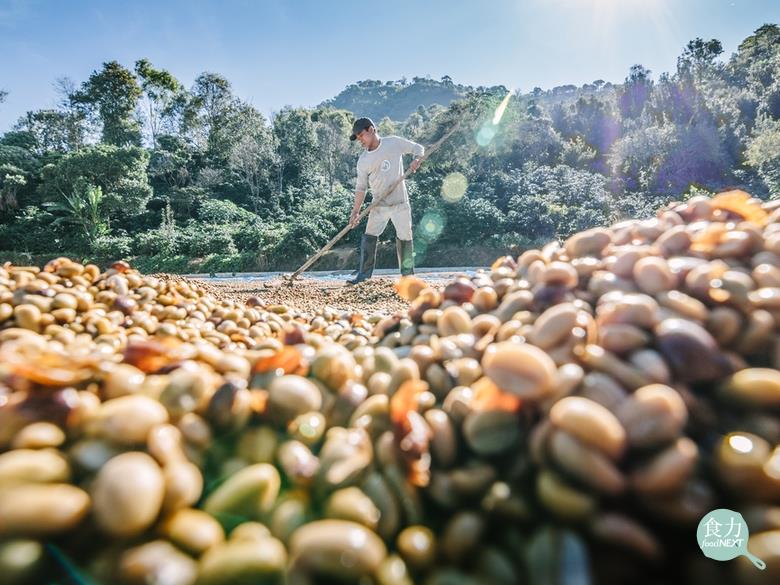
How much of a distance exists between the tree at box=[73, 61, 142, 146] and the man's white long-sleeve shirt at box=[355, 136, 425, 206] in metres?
27.7

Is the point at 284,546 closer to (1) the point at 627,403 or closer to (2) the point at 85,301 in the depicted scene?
(1) the point at 627,403

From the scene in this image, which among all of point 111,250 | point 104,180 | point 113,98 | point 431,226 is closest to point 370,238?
point 431,226

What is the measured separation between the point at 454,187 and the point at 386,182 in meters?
8.30

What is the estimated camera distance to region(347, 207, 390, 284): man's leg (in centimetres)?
541

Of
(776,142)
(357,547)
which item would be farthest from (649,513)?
(776,142)

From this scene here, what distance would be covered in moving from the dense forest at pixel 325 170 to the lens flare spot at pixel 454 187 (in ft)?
0.16

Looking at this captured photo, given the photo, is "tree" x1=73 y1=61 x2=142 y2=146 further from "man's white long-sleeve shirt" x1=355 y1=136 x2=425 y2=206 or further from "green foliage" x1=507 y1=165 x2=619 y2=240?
"man's white long-sleeve shirt" x1=355 y1=136 x2=425 y2=206

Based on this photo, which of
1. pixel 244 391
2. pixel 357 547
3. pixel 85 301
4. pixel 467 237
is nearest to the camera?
pixel 357 547

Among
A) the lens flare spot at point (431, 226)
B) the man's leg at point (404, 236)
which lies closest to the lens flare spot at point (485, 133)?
the lens flare spot at point (431, 226)

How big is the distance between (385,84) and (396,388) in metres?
160

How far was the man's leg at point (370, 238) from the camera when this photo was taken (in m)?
5.41

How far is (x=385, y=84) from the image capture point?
481 ft

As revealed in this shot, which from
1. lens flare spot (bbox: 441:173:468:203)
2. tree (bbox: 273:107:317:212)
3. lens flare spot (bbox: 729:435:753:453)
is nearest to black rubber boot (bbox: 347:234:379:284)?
lens flare spot (bbox: 729:435:753:453)

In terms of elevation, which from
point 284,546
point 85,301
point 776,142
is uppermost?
point 776,142
